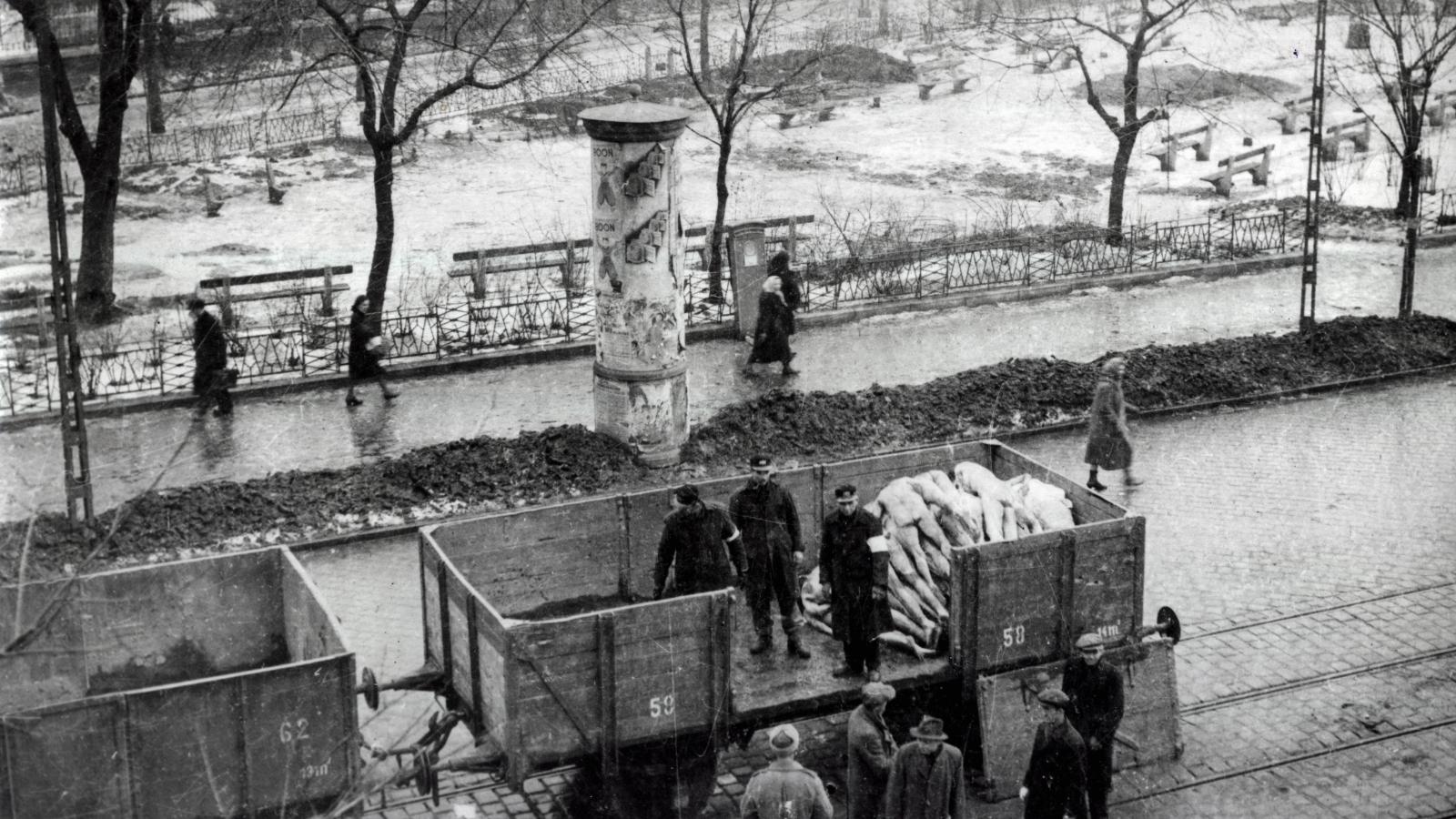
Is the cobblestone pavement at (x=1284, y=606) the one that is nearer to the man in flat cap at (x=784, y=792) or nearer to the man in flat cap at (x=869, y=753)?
the man in flat cap at (x=869, y=753)

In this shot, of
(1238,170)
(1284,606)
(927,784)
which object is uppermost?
(1238,170)

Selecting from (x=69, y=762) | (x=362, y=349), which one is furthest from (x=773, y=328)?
(x=69, y=762)

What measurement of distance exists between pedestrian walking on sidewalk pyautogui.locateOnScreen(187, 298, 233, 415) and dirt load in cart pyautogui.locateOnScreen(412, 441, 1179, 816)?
9058mm

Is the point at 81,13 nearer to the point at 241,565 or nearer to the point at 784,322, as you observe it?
the point at 784,322

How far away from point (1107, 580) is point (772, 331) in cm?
1006

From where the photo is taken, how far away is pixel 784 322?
20.6 metres

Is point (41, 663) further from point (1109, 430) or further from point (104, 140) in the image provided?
point (104, 140)

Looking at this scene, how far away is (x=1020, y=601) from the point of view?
10.7 m

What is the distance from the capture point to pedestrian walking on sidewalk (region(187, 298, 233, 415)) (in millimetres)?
18953

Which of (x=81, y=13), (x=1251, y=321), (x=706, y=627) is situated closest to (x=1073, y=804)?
(x=706, y=627)

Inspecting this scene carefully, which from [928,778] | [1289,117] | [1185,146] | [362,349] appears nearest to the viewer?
[928,778]

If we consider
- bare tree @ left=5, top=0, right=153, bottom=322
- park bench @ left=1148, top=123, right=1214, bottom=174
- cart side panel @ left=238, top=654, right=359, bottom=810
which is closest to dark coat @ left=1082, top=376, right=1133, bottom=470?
cart side panel @ left=238, top=654, right=359, bottom=810

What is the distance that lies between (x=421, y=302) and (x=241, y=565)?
1403 cm

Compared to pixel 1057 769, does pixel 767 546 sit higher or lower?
higher
